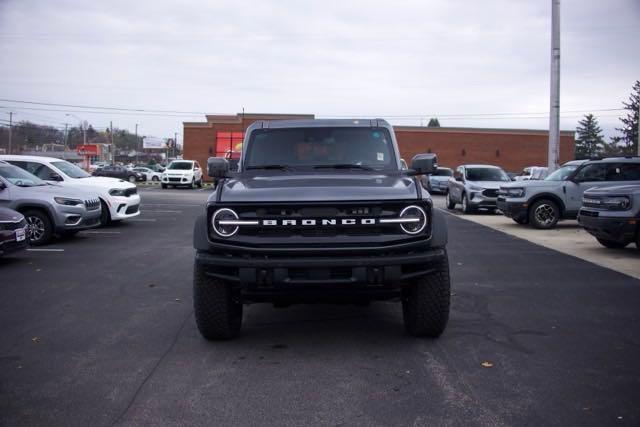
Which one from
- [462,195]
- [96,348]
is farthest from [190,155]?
[96,348]

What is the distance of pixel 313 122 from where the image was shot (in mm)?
6766

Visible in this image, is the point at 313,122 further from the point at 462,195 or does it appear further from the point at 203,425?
the point at 462,195

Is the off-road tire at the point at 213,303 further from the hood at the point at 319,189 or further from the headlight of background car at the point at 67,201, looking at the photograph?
the headlight of background car at the point at 67,201

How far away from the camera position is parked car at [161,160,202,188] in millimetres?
40500

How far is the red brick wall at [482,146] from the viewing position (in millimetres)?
56625

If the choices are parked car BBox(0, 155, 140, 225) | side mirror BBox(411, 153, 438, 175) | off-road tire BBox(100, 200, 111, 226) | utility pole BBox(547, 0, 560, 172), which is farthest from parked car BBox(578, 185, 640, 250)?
off-road tire BBox(100, 200, 111, 226)

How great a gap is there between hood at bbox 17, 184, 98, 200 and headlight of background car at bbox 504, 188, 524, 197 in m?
10.5

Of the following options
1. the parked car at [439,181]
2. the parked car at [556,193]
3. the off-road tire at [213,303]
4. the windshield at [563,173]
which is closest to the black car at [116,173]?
the parked car at [439,181]

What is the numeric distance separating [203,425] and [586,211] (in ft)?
31.4

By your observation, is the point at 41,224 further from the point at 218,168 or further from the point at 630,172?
the point at 630,172

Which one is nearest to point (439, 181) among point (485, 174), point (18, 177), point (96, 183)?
point (485, 174)

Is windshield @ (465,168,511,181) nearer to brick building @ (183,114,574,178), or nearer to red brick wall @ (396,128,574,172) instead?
brick building @ (183,114,574,178)

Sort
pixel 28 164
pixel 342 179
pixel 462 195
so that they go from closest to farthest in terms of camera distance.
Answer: pixel 342 179, pixel 28 164, pixel 462 195

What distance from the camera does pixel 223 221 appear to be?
5.00 meters
